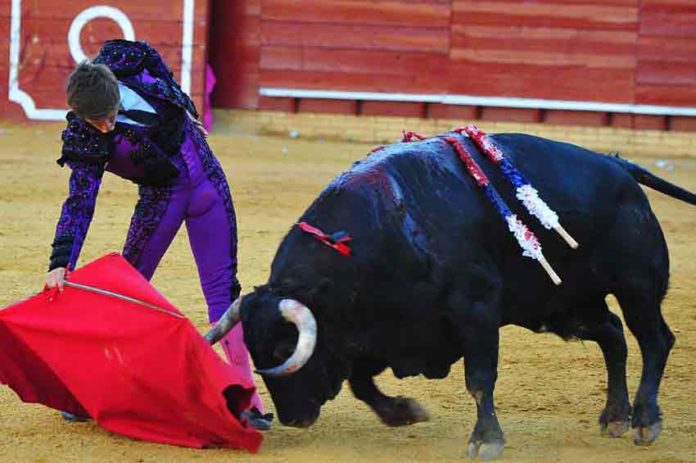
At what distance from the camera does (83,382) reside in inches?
157

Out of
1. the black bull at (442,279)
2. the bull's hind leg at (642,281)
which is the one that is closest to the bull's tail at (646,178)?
the black bull at (442,279)

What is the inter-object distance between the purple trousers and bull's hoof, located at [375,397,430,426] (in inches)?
14.9

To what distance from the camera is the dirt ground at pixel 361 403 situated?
398 cm

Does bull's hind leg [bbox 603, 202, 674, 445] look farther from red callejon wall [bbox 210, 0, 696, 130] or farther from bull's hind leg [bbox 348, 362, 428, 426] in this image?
red callejon wall [bbox 210, 0, 696, 130]

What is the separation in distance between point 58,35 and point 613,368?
25.9 feet

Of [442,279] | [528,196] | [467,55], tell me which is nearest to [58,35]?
[467,55]

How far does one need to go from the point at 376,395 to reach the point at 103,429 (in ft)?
2.65

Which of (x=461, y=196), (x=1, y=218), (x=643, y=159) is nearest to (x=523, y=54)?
(x=643, y=159)

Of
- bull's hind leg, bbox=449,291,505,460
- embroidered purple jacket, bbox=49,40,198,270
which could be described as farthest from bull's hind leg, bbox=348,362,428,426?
embroidered purple jacket, bbox=49,40,198,270

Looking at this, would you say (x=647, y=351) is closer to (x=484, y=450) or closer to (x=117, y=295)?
(x=484, y=450)

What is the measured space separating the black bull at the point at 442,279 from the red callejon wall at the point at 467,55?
7.35 m

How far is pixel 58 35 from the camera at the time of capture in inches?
450

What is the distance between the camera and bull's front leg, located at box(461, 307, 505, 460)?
390 cm

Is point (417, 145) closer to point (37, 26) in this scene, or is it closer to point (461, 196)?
point (461, 196)
